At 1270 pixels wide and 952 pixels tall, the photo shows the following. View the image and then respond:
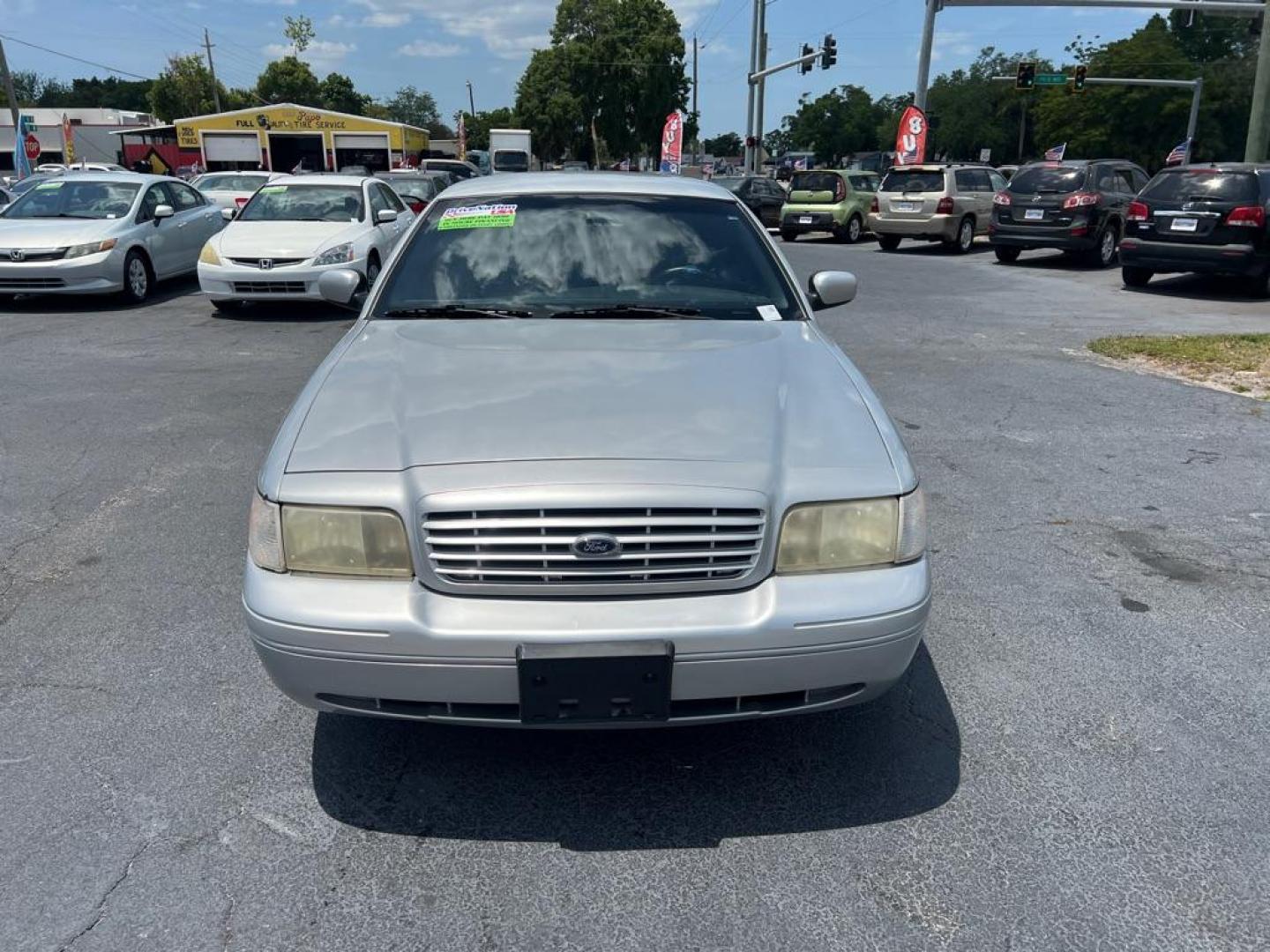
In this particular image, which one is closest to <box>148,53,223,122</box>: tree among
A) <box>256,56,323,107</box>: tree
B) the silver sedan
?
<box>256,56,323,107</box>: tree

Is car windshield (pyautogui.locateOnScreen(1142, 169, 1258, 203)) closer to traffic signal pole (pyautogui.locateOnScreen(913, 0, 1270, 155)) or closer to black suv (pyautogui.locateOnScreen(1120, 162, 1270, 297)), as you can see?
black suv (pyautogui.locateOnScreen(1120, 162, 1270, 297))

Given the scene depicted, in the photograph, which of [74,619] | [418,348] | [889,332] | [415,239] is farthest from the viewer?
[889,332]

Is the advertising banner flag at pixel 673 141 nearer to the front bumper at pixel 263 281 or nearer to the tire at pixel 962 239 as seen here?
the tire at pixel 962 239

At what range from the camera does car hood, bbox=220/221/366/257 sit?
10.7m

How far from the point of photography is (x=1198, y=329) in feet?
35.8

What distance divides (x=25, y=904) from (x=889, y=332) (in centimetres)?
953

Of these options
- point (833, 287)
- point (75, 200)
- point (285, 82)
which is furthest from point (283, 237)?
point (285, 82)

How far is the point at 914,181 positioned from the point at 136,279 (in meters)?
14.4

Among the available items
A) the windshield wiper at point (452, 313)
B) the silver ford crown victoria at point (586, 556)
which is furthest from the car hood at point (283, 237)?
the silver ford crown victoria at point (586, 556)

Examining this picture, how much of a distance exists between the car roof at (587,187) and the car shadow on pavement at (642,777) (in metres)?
→ 2.37

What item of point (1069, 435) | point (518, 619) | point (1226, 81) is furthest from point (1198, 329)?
point (1226, 81)

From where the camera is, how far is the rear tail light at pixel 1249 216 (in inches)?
486

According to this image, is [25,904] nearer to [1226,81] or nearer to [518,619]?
[518,619]

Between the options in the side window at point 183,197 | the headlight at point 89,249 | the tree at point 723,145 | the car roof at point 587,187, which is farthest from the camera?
the tree at point 723,145
